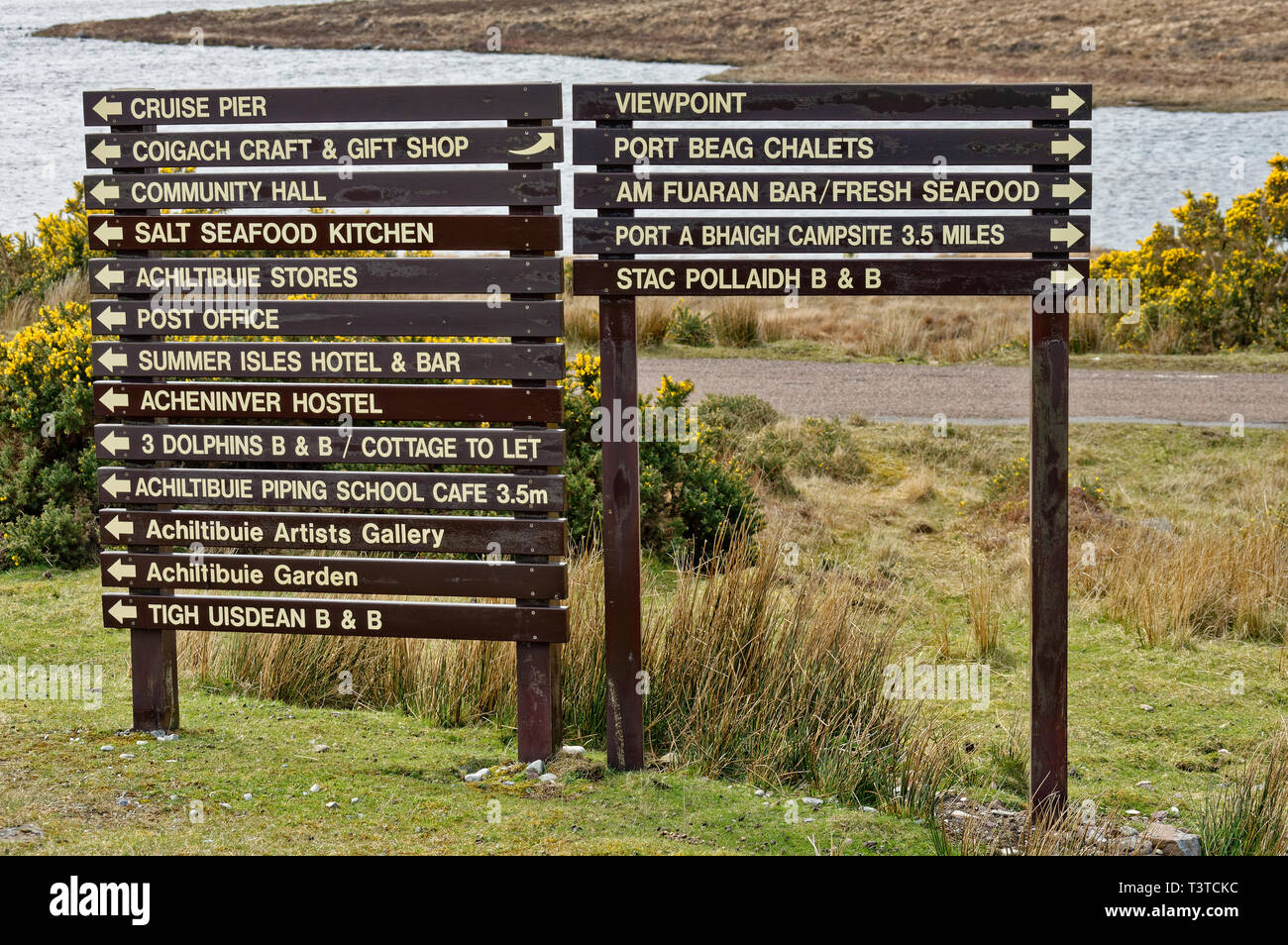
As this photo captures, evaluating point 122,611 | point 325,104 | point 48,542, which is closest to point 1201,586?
point 325,104

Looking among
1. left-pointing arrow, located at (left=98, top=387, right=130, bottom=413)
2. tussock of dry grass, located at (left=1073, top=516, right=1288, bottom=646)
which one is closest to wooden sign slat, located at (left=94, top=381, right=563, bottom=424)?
left-pointing arrow, located at (left=98, top=387, right=130, bottom=413)

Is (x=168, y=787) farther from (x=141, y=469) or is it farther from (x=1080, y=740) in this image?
(x=1080, y=740)

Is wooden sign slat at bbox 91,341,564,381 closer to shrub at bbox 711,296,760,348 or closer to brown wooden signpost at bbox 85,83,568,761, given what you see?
brown wooden signpost at bbox 85,83,568,761

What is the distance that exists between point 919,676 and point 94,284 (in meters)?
3.75

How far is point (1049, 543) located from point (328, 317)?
2.72 metres

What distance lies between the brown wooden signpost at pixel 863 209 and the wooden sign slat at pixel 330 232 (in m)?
0.24

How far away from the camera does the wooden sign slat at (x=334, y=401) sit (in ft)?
16.0

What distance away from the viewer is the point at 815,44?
66.0m

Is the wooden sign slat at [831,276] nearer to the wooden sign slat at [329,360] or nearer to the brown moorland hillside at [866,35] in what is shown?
the wooden sign slat at [329,360]

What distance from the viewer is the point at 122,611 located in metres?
5.21

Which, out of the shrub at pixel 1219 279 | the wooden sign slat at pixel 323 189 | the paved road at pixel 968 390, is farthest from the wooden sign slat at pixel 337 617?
the shrub at pixel 1219 279

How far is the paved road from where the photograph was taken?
11.8 m

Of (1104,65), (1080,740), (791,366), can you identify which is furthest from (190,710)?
(1104,65)

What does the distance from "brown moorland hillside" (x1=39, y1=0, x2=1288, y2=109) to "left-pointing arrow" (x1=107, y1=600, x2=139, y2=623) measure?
51.4 metres
